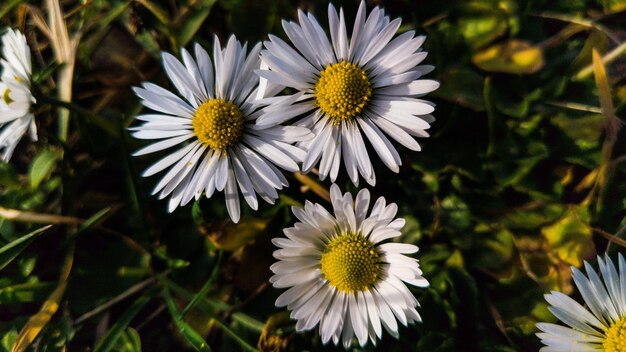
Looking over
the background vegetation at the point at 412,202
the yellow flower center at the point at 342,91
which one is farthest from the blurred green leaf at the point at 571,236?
the yellow flower center at the point at 342,91

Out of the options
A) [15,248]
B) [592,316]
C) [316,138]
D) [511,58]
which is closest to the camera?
[316,138]

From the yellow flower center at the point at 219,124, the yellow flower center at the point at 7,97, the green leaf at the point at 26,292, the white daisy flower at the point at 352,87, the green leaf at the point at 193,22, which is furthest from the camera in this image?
the green leaf at the point at 193,22

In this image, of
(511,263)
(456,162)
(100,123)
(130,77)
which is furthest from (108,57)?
(511,263)

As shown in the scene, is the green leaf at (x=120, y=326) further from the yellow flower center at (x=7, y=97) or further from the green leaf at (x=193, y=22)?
the green leaf at (x=193, y=22)

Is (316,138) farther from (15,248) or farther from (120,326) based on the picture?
(15,248)

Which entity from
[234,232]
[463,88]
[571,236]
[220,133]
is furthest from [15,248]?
[571,236]

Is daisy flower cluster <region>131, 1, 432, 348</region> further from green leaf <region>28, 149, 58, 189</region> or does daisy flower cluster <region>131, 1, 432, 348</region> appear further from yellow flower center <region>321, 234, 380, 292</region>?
green leaf <region>28, 149, 58, 189</region>
